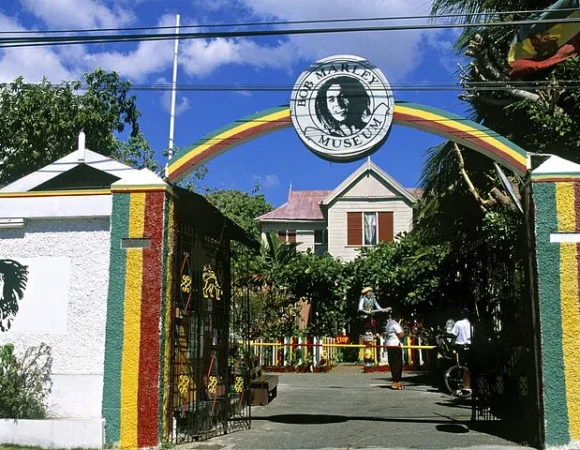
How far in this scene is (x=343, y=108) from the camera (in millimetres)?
9359

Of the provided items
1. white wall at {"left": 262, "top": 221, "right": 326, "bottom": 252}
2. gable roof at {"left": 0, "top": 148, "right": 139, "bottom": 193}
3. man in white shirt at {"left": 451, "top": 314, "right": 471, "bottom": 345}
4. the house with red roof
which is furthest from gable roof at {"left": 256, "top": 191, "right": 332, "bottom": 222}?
gable roof at {"left": 0, "top": 148, "right": 139, "bottom": 193}

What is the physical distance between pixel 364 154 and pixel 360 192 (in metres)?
26.6

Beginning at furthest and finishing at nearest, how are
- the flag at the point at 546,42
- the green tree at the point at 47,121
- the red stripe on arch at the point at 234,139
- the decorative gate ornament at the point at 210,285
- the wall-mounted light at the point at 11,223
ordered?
1. the green tree at the point at 47,121
2. the flag at the point at 546,42
3. the decorative gate ornament at the point at 210,285
4. the red stripe on arch at the point at 234,139
5. the wall-mounted light at the point at 11,223

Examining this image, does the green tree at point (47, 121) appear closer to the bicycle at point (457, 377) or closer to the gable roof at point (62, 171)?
the gable roof at point (62, 171)

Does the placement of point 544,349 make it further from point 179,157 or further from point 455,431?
→ point 179,157

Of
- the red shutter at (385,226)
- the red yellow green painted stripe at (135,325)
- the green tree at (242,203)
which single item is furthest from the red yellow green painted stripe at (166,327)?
the green tree at (242,203)

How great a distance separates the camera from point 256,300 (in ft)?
76.8

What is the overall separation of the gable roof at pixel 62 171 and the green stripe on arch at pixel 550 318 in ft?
22.0

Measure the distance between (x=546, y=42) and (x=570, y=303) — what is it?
5875 mm

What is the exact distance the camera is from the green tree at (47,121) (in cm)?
2022

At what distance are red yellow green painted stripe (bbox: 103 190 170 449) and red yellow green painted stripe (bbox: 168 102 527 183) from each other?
91 centimetres

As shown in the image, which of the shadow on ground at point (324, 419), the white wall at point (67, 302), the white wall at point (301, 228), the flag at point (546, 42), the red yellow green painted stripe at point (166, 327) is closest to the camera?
the red yellow green painted stripe at point (166, 327)

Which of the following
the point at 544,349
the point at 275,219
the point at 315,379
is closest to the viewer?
the point at 544,349

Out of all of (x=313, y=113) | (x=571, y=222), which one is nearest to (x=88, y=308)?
(x=313, y=113)
